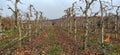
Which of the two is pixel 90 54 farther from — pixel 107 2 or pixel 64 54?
pixel 107 2

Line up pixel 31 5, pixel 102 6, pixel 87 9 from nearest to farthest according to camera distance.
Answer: pixel 102 6 → pixel 87 9 → pixel 31 5

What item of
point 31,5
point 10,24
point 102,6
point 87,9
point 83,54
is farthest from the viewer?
point 10,24

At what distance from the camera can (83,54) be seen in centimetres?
2808

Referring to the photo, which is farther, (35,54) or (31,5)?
(31,5)

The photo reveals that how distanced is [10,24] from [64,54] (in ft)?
263

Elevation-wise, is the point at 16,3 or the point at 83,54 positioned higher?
the point at 16,3

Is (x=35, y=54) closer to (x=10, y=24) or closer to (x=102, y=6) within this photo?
(x=102, y=6)

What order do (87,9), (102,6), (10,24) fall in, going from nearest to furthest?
(102,6) < (87,9) < (10,24)

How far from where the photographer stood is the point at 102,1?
26250 mm

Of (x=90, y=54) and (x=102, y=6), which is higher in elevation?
(x=102, y=6)

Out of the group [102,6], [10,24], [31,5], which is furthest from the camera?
[10,24]

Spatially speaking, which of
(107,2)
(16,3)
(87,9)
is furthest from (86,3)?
(16,3)

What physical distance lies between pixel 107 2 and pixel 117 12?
111ft

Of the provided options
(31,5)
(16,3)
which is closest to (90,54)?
(16,3)
